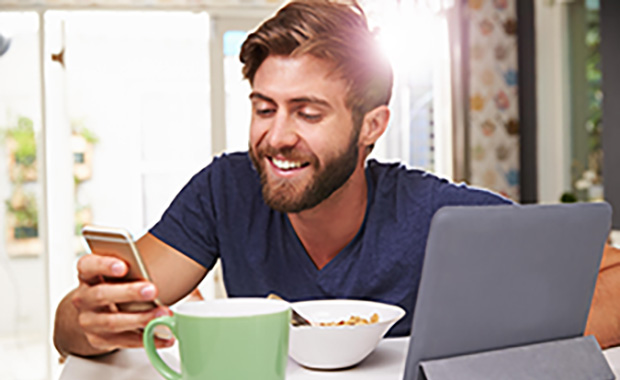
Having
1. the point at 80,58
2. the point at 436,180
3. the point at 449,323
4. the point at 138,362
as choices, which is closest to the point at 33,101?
the point at 80,58

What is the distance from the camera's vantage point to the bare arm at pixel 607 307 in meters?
0.86

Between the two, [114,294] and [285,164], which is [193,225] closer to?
[285,164]

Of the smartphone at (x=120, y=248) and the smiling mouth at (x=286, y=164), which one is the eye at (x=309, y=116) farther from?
the smartphone at (x=120, y=248)

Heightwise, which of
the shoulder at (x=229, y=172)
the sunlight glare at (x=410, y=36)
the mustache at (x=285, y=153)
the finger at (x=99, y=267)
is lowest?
the finger at (x=99, y=267)

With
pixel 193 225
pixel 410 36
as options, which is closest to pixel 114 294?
pixel 193 225

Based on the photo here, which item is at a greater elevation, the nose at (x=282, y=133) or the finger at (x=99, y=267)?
the nose at (x=282, y=133)

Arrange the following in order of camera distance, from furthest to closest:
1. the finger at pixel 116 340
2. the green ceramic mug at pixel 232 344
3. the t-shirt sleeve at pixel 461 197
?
1. the t-shirt sleeve at pixel 461 197
2. the finger at pixel 116 340
3. the green ceramic mug at pixel 232 344

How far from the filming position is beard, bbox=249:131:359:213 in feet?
4.04

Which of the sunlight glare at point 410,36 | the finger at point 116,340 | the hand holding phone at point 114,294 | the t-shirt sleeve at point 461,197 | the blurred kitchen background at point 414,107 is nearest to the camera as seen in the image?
the hand holding phone at point 114,294

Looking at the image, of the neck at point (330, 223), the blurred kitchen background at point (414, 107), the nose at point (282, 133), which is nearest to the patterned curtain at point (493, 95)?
the blurred kitchen background at point (414, 107)

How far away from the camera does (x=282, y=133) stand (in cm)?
123

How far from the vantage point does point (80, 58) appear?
17.1ft

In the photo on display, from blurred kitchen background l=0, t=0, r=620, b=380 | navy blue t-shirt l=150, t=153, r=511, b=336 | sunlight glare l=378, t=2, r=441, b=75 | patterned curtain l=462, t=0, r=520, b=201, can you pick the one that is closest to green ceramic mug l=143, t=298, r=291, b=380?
navy blue t-shirt l=150, t=153, r=511, b=336

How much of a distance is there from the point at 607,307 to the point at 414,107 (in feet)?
10.0
